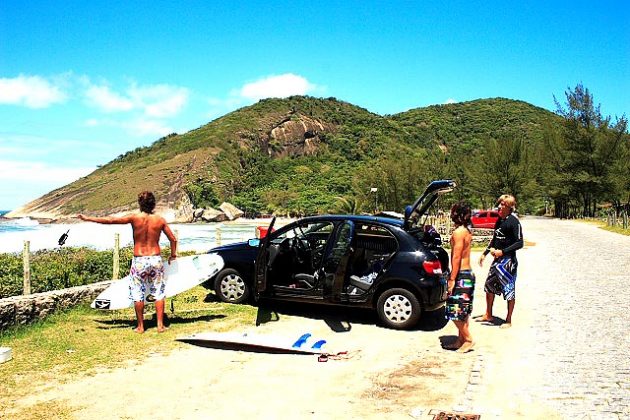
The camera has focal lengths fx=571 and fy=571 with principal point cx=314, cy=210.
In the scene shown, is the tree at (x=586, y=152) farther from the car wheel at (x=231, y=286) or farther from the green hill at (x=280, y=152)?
the car wheel at (x=231, y=286)

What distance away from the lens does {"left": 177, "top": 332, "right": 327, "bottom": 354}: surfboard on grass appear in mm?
7008

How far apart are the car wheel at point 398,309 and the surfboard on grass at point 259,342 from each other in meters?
1.15

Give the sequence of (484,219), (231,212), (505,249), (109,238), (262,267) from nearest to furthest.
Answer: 1. (505,249)
2. (262,267)
3. (484,219)
4. (109,238)
5. (231,212)

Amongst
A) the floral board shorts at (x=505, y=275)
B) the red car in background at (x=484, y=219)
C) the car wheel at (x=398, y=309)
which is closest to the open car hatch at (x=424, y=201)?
the car wheel at (x=398, y=309)

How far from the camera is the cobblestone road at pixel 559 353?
516 cm

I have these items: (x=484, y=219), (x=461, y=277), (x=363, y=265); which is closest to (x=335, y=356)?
(x=461, y=277)

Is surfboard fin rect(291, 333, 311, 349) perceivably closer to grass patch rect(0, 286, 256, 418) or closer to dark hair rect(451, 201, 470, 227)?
grass patch rect(0, 286, 256, 418)

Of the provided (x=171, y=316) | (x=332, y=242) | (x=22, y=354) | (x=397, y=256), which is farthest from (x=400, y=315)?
(x=22, y=354)

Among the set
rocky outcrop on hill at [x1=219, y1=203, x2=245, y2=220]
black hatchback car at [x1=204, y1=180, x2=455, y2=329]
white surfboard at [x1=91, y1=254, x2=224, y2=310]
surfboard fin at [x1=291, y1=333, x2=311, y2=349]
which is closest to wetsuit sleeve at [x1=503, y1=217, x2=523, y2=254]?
black hatchback car at [x1=204, y1=180, x2=455, y2=329]

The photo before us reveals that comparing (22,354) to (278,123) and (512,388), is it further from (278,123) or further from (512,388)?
(278,123)

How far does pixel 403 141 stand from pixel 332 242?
116876mm

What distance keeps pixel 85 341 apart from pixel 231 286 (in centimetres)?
270

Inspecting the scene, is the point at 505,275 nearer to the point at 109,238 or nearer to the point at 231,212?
the point at 109,238

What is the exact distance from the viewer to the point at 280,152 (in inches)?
5655
